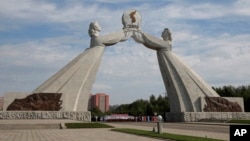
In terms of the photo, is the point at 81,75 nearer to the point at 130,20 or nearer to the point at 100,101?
the point at 130,20

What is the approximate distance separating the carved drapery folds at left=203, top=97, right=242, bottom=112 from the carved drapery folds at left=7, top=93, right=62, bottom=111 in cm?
1104

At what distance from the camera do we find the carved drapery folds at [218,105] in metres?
25.0

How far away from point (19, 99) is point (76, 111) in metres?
3.90

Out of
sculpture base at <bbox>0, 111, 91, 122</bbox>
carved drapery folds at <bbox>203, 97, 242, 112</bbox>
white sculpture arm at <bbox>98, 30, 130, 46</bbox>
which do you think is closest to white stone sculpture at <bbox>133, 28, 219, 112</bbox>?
carved drapery folds at <bbox>203, 97, 242, 112</bbox>

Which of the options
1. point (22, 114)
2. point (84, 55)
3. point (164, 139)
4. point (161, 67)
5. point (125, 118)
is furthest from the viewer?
point (125, 118)

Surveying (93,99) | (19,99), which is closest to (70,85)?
(19,99)

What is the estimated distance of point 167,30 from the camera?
91.8ft

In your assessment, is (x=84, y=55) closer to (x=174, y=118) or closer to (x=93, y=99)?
(x=174, y=118)

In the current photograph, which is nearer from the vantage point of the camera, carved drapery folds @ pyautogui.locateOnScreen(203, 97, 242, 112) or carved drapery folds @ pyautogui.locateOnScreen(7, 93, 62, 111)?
carved drapery folds @ pyautogui.locateOnScreen(7, 93, 62, 111)

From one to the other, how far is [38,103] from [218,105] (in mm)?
13194

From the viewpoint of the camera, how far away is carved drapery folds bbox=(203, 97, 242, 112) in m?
25.0

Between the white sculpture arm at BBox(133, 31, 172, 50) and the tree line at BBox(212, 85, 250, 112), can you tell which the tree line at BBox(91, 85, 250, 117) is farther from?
the white sculpture arm at BBox(133, 31, 172, 50)

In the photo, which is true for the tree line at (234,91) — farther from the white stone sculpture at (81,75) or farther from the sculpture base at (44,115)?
the sculpture base at (44,115)

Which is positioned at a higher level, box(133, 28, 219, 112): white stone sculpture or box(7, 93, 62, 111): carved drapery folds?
box(133, 28, 219, 112): white stone sculpture
